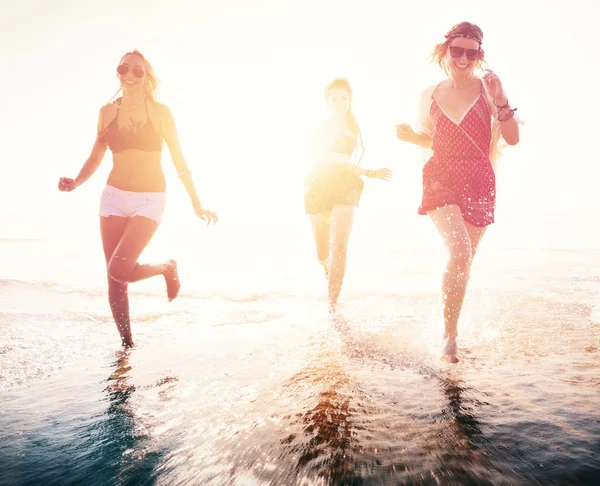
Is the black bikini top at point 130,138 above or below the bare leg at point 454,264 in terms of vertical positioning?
above

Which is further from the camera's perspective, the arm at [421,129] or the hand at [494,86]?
the arm at [421,129]

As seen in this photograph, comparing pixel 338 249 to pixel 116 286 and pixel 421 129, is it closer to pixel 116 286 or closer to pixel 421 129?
pixel 421 129

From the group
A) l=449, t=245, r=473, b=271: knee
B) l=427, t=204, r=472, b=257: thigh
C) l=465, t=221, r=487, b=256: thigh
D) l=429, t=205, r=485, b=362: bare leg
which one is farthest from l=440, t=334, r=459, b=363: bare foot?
l=465, t=221, r=487, b=256: thigh

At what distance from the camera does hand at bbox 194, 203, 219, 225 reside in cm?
380

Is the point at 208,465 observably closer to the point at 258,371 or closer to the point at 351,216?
the point at 258,371

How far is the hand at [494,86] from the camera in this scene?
2.84 metres

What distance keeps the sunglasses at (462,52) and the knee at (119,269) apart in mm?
3026

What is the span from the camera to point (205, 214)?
150 inches

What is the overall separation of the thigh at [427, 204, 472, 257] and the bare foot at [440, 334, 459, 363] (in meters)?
0.62

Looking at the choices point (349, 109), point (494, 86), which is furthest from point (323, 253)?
point (494, 86)

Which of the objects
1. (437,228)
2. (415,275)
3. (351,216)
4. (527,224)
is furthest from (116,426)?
(527,224)

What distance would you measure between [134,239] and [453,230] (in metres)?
2.48

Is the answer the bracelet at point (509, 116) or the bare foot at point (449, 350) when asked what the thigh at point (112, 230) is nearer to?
the bare foot at point (449, 350)

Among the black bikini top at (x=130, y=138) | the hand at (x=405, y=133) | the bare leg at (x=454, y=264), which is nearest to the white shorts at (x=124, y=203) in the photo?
the black bikini top at (x=130, y=138)
